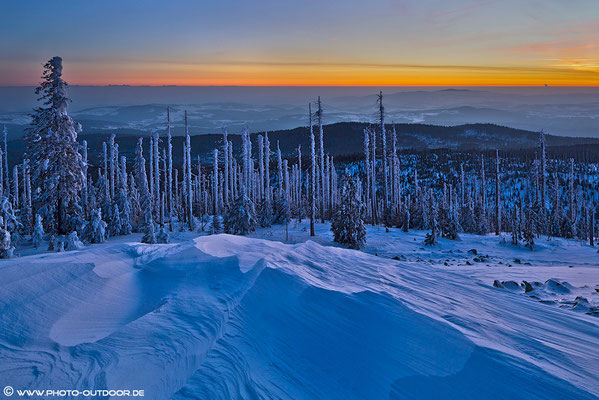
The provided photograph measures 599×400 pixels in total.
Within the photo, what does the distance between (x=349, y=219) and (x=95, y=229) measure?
55.4ft

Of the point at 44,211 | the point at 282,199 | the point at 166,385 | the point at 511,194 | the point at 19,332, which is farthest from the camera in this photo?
the point at 511,194

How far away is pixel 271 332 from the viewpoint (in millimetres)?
4430

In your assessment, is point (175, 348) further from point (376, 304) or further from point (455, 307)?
point (455, 307)

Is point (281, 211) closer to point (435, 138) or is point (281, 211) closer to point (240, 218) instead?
point (240, 218)

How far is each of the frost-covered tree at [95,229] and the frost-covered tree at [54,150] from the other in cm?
274

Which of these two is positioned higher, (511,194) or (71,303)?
(71,303)

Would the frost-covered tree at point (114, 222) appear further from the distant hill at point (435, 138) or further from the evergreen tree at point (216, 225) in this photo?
the distant hill at point (435, 138)

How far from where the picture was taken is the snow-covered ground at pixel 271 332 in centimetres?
350

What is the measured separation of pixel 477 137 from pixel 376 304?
624 ft

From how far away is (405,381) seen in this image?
141 inches

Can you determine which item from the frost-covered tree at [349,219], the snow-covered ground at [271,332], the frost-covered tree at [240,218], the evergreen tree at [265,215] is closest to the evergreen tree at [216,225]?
the frost-covered tree at [240,218]

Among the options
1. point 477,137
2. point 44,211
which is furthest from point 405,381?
point 477,137

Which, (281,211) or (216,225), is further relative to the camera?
(281,211)

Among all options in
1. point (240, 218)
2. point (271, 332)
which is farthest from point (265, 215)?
point (271, 332)
